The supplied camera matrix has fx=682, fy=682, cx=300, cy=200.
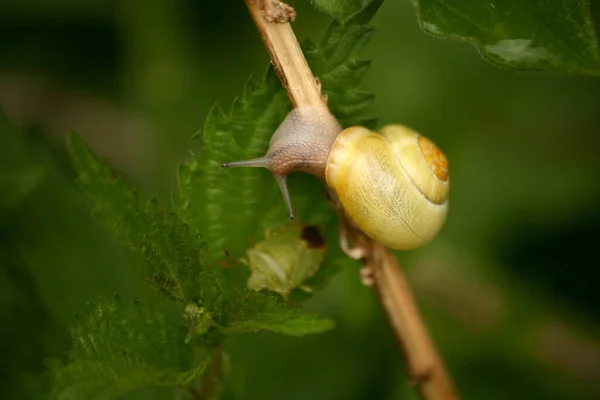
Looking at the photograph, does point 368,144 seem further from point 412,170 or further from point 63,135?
point 63,135

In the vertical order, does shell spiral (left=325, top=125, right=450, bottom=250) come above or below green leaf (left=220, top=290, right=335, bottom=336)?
above

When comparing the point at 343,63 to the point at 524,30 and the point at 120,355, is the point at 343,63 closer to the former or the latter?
the point at 524,30

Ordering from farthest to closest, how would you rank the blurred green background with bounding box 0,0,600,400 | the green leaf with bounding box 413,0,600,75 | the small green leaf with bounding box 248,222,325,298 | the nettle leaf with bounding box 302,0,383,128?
1. the blurred green background with bounding box 0,0,600,400
2. the small green leaf with bounding box 248,222,325,298
3. the nettle leaf with bounding box 302,0,383,128
4. the green leaf with bounding box 413,0,600,75

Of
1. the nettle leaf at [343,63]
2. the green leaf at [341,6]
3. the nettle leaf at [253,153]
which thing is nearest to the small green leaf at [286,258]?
the nettle leaf at [253,153]

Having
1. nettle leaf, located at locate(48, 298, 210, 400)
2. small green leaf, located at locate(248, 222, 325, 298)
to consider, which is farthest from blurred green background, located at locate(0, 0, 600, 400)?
nettle leaf, located at locate(48, 298, 210, 400)

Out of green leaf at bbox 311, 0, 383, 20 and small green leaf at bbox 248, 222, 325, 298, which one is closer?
green leaf at bbox 311, 0, 383, 20

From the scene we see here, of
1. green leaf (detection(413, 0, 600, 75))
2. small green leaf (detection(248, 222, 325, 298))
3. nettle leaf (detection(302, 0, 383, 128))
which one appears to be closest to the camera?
green leaf (detection(413, 0, 600, 75))

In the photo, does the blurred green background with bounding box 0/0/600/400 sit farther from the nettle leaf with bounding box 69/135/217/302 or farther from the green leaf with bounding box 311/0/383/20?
the green leaf with bounding box 311/0/383/20
